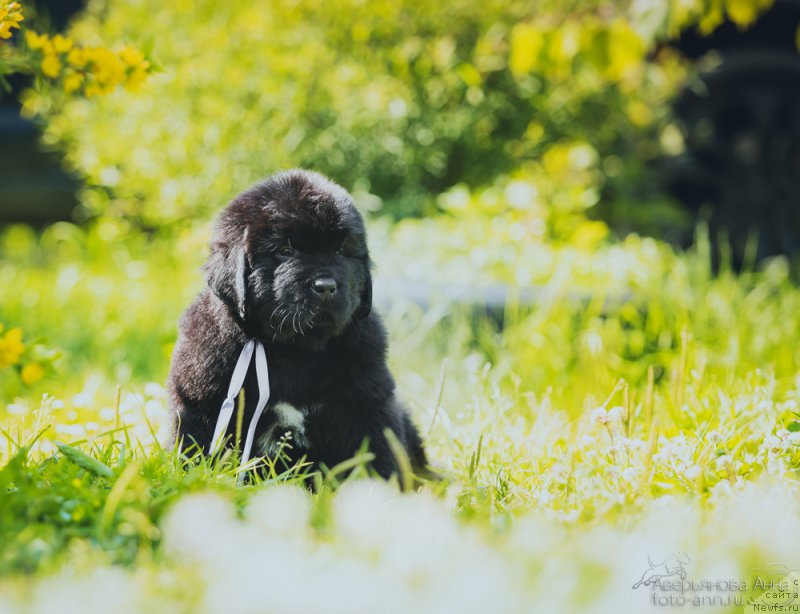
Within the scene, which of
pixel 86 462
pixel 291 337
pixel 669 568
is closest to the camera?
pixel 669 568

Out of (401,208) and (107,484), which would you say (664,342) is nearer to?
(401,208)

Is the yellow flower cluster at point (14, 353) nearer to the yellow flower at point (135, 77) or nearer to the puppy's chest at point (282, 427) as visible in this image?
the puppy's chest at point (282, 427)

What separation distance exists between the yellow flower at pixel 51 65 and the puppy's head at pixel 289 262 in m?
0.76

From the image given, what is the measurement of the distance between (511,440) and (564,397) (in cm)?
75

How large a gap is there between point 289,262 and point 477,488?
35.1 inches

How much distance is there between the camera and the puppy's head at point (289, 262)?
2.51 metres

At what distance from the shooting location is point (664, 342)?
14.5ft

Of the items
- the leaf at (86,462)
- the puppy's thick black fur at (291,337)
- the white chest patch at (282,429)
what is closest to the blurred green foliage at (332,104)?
the puppy's thick black fur at (291,337)

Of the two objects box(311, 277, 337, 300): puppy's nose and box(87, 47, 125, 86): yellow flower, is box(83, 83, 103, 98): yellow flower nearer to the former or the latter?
box(87, 47, 125, 86): yellow flower

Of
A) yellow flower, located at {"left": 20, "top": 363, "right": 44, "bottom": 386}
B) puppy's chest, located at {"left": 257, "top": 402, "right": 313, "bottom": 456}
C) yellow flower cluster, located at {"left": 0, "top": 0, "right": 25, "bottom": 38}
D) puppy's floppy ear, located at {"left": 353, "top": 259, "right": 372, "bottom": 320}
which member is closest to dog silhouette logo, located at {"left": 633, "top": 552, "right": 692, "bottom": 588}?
puppy's chest, located at {"left": 257, "top": 402, "right": 313, "bottom": 456}

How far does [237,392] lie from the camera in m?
2.49

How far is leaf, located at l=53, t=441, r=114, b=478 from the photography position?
2.16 meters

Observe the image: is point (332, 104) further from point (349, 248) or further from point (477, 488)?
point (477, 488)

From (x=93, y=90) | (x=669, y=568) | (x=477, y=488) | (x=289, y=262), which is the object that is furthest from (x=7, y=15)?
(x=669, y=568)
